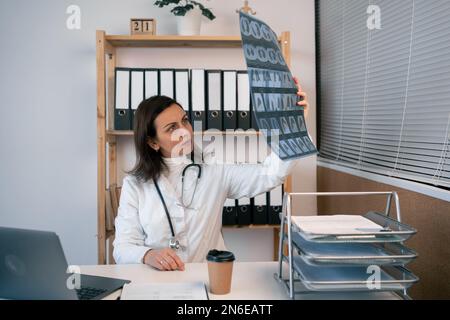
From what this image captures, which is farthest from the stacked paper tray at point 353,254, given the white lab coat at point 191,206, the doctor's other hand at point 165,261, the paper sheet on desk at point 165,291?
the white lab coat at point 191,206

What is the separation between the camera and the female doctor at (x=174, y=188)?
180 centimetres

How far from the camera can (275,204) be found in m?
2.64

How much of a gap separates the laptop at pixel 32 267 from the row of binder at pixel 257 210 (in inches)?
62.9

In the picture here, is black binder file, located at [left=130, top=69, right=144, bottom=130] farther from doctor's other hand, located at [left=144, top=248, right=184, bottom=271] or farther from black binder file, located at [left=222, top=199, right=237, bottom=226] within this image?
doctor's other hand, located at [left=144, top=248, right=184, bottom=271]

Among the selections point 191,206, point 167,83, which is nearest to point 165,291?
point 191,206

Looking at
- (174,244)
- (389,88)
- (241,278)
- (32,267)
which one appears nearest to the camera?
(32,267)

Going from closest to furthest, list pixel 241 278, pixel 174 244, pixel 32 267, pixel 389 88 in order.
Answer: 1. pixel 32 267
2. pixel 241 278
3. pixel 174 244
4. pixel 389 88

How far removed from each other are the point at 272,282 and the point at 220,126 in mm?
1348

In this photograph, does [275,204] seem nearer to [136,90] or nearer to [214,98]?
[214,98]

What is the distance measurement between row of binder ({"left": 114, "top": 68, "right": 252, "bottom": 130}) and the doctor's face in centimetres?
58

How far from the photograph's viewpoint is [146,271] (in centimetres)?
145

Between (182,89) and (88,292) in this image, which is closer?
(88,292)

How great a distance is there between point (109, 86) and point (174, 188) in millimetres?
1054
